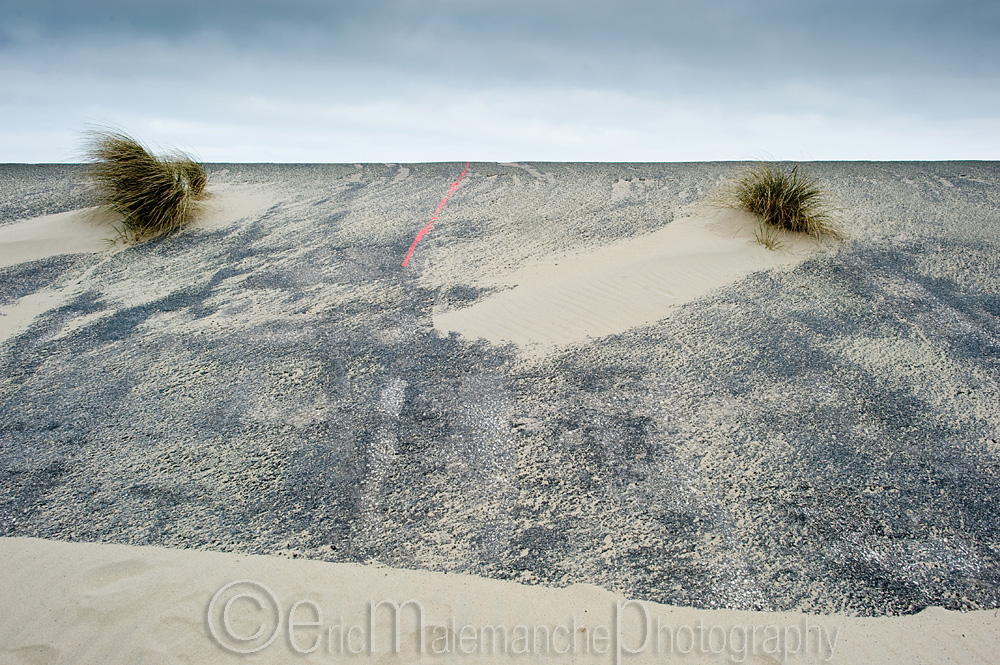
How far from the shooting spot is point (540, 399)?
2.84 metres

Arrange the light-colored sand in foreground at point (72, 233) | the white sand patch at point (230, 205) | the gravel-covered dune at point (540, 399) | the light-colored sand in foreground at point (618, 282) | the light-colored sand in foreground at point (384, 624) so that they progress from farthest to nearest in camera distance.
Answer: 1. the white sand patch at point (230, 205)
2. the light-colored sand in foreground at point (72, 233)
3. the light-colored sand in foreground at point (618, 282)
4. the gravel-covered dune at point (540, 399)
5. the light-colored sand in foreground at point (384, 624)

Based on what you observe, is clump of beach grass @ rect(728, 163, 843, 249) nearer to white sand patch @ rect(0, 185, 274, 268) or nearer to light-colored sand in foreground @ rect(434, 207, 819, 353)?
light-colored sand in foreground @ rect(434, 207, 819, 353)

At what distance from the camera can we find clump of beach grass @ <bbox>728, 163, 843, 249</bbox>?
4340mm

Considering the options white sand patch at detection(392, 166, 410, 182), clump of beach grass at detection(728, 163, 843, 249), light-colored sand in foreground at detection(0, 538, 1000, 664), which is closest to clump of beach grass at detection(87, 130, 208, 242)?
white sand patch at detection(392, 166, 410, 182)

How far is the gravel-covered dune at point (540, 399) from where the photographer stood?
2123 millimetres

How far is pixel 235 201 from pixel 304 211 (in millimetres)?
781

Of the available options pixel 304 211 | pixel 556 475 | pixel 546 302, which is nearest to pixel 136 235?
pixel 304 211

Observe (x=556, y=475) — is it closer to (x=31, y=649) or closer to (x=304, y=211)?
(x=31, y=649)

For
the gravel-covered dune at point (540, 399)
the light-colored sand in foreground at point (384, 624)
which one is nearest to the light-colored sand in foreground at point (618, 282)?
the gravel-covered dune at point (540, 399)

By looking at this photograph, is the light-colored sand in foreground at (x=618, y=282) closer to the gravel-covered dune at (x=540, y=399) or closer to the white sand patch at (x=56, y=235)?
the gravel-covered dune at (x=540, y=399)

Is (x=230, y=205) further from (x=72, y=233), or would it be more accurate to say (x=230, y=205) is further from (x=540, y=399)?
(x=540, y=399)

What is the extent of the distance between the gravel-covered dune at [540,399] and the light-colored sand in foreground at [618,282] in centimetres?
3

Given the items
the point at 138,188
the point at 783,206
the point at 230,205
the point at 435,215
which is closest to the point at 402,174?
the point at 435,215

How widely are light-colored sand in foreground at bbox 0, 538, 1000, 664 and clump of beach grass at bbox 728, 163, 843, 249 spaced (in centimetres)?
296
